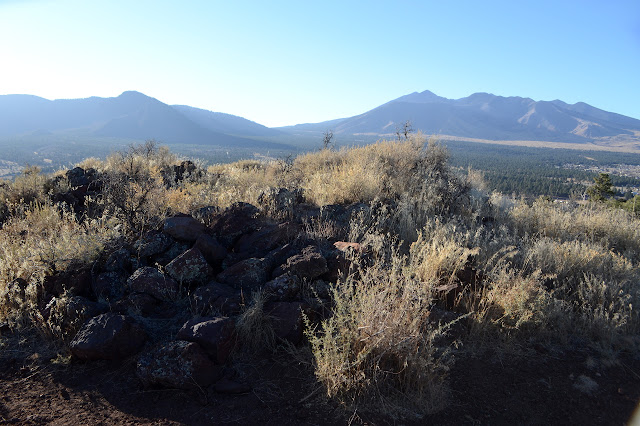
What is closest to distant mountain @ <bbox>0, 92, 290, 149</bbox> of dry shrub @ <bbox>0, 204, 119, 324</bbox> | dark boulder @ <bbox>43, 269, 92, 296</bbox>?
dry shrub @ <bbox>0, 204, 119, 324</bbox>

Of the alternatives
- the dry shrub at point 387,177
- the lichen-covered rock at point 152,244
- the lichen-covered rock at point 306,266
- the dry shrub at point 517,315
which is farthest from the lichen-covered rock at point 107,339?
the dry shrub at point 387,177

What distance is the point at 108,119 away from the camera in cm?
15325

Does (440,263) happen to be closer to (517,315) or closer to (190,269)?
(517,315)

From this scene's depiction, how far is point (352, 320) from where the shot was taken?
3029mm

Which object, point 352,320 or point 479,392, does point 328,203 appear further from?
point 479,392

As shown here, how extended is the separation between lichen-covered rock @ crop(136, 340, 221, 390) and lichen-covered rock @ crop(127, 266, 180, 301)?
86cm

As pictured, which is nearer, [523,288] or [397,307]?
[397,307]

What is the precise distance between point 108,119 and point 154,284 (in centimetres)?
17742

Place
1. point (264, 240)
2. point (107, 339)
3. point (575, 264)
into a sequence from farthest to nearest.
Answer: point (575, 264) → point (264, 240) → point (107, 339)

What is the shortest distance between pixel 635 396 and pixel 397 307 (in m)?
2.09

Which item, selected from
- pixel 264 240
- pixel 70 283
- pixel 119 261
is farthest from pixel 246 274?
pixel 70 283

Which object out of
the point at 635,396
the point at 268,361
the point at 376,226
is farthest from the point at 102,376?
the point at 635,396

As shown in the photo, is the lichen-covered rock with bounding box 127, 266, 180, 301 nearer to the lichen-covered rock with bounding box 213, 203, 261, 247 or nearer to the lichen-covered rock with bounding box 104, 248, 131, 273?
the lichen-covered rock with bounding box 104, 248, 131, 273

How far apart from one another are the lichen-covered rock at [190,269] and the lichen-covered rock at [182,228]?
482 mm
